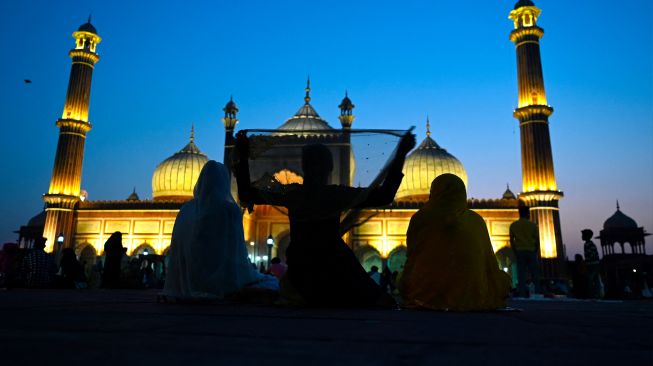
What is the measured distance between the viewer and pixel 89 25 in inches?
848

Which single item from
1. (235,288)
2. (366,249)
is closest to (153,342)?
(235,288)

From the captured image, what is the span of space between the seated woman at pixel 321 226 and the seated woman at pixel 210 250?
636 mm

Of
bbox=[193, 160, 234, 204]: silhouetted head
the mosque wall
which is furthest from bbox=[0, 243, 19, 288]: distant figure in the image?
the mosque wall

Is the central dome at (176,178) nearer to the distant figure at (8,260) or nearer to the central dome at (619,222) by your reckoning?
the distant figure at (8,260)

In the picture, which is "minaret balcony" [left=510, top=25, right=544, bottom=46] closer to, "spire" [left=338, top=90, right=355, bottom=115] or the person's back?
"spire" [left=338, top=90, right=355, bottom=115]

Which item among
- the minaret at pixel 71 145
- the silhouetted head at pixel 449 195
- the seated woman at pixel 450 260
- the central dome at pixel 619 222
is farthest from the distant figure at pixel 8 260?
the central dome at pixel 619 222

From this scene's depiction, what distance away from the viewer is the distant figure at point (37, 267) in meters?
7.40

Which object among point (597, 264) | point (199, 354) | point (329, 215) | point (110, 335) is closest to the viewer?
point (199, 354)

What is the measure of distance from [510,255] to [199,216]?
617 inches

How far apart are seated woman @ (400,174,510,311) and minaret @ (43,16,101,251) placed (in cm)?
1846

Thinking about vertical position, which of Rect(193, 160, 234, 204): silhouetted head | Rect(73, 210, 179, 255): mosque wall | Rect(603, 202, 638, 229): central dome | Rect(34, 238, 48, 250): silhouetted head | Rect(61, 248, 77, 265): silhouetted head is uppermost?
Rect(603, 202, 638, 229): central dome

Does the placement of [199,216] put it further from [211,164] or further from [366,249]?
[366,249]

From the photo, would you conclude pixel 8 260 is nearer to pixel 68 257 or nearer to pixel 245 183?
pixel 68 257

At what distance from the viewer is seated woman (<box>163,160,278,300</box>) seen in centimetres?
324
